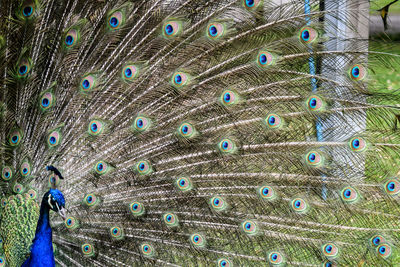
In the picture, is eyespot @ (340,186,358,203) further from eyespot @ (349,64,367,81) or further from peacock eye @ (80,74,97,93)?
peacock eye @ (80,74,97,93)

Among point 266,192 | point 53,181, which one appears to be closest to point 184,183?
point 266,192

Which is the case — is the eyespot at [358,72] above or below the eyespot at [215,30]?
below

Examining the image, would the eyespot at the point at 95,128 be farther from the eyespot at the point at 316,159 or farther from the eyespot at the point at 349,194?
the eyespot at the point at 349,194

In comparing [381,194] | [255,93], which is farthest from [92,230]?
[381,194]

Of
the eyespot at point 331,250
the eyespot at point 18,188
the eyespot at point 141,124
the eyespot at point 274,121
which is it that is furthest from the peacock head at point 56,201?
the eyespot at point 331,250

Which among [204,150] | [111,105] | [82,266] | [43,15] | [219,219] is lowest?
[82,266]

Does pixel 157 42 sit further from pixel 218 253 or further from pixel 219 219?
pixel 218 253

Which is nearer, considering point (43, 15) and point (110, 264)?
point (43, 15)

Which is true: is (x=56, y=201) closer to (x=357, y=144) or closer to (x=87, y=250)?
(x=87, y=250)
